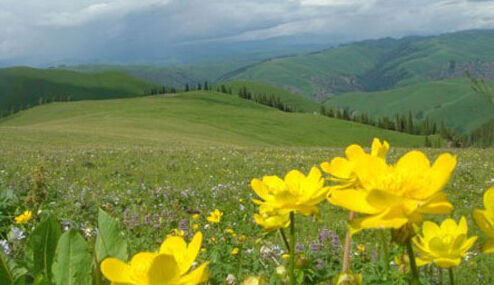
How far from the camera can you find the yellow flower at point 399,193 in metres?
1.03

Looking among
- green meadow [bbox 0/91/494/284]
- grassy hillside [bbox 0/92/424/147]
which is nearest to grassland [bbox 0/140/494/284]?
green meadow [bbox 0/91/494/284]

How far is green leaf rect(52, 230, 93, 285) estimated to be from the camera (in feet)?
5.29

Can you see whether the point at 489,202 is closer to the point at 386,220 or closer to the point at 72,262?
the point at 386,220

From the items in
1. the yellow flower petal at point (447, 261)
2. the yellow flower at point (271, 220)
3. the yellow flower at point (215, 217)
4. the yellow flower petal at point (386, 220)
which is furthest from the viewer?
the yellow flower at point (215, 217)

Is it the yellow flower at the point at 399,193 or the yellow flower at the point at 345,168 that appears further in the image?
the yellow flower at the point at 345,168

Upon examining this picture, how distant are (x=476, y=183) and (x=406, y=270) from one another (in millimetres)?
12221

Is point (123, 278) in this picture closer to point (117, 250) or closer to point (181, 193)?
point (117, 250)

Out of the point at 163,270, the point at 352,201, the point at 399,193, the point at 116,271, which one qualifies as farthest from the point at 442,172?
the point at 116,271

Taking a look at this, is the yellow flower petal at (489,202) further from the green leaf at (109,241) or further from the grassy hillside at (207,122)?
the grassy hillside at (207,122)

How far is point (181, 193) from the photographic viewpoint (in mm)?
10078

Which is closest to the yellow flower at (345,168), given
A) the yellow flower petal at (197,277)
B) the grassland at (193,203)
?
the grassland at (193,203)

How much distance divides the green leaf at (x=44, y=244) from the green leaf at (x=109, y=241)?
16 cm

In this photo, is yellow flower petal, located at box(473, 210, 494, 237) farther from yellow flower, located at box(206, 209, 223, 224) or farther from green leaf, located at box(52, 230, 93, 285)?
yellow flower, located at box(206, 209, 223, 224)

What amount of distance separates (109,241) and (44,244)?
9.2 inches
